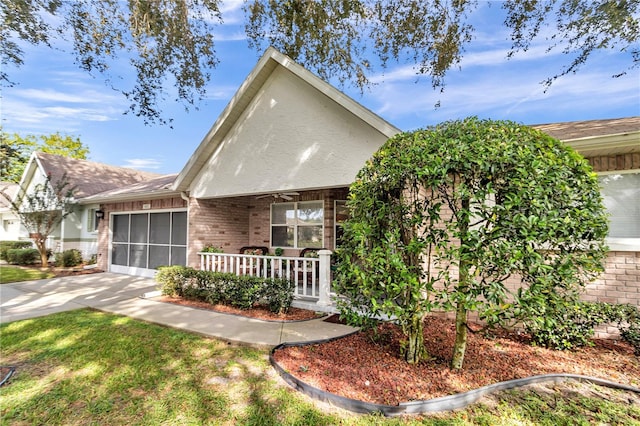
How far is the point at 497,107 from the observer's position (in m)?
10.6

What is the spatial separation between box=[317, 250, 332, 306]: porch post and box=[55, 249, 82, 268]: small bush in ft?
46.4

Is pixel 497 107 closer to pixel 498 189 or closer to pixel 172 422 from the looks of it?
pixel 498 189

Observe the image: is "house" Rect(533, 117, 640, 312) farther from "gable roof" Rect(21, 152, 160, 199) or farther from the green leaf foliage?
"gable roof" Rect(21, 152, 160, 199)

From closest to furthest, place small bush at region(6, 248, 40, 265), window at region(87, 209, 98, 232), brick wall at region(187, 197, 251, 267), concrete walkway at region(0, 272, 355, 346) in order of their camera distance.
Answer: concrete walkway at region(0, 272, 355, 346) → brick wall at region(187, 197, 251, 267) → small bush at region(6, 248, 40, 265) → window at region(87, 209, 98, 232)

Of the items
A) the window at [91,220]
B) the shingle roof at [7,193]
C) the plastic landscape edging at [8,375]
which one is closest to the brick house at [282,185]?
the window at [91,220]

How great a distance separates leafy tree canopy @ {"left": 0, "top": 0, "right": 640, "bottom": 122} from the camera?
7574mm

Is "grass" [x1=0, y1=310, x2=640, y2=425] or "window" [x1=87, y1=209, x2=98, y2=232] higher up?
"window" [x1=87, y1=209, x2=98, y2=232]

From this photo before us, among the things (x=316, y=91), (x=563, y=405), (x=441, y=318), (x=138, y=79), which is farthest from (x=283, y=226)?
(x=563, y=405)

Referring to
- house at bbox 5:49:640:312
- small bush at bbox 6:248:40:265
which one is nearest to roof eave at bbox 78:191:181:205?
house at bbox 5:49:640:312

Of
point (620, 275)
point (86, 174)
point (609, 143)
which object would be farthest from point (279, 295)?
point (86, 174)

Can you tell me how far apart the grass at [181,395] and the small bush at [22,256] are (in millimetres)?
14096

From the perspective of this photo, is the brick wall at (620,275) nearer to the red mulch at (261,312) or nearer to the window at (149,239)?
the red mulch at (261,312)

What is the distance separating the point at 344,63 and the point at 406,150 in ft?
24.7

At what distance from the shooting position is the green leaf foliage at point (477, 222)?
3100mm
